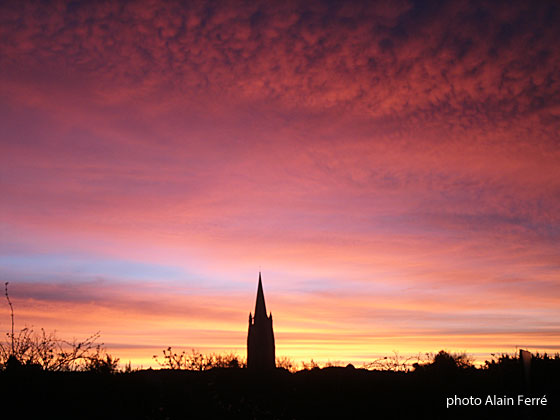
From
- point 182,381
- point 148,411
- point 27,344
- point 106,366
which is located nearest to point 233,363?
point 182,381

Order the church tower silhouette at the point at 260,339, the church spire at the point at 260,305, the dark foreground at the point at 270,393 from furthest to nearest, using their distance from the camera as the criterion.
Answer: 1. the church spire at the point at 260,305
2. the church tower silhouette at the point at 260,339
3. the dark foreground at the point at 270,393

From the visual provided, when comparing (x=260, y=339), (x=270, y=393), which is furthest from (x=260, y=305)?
(x=270, y=393)

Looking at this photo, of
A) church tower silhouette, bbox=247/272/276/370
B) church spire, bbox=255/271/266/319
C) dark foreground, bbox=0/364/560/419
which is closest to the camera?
dark foreground, bbox=0/364/560/419

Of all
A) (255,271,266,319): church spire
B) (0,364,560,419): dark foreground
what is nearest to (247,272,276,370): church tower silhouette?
(255,271,266,319): church spire

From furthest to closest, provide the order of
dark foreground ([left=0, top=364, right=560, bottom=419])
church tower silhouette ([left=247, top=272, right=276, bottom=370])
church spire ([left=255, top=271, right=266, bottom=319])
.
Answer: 1. church spire ([left=255, top=271, right=266, bottom=319])
2. church tower silhouette ([left=247, top=272, right=276, bottom=370])
3. dark foreground ([left=0, top=364, right=560, bottom=419])

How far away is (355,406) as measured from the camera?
1530 cm

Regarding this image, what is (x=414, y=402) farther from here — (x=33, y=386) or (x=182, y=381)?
(x=33, y=386)

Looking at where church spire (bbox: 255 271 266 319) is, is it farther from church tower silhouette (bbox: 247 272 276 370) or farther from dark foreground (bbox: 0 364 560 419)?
dark foreground (bbox: 0 364 560 419)

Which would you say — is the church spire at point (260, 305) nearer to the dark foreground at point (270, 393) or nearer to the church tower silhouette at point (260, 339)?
the church tower silhouette at point (260, 339)

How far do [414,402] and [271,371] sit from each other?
6104 mm

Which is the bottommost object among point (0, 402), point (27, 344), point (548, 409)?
point (548, 409)

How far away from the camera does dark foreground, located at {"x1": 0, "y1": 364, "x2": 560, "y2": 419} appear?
39.6ft

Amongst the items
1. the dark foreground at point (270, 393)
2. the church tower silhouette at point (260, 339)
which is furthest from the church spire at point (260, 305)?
the dark foreground at point (270, 393)

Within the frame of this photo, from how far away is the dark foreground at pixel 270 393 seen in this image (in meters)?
12.1
